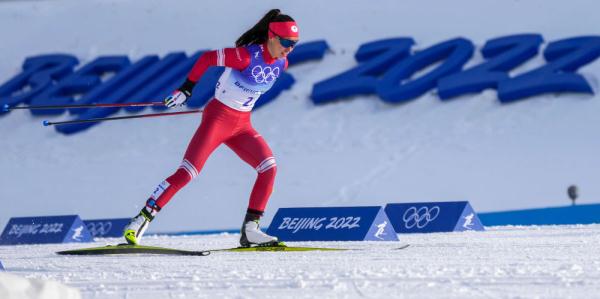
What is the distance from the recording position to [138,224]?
625 cm

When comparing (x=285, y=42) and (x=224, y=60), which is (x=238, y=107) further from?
(x=285, y=42)

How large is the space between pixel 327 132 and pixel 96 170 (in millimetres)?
4044

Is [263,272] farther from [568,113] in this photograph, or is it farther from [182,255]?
[568,113]

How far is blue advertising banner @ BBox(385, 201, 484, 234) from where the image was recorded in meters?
8.70

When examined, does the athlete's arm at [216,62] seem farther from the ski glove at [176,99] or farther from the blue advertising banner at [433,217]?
the blue advertising banner at [433,217]

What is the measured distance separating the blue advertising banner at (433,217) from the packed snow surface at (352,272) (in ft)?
6.56

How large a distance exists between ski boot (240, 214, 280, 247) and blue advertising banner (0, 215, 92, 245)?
3.01 meters

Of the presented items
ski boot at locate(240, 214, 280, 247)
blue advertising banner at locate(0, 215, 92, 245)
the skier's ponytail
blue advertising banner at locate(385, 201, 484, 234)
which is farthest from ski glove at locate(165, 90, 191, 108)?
blue advertising banner at locate(0, 215, 92, 245)

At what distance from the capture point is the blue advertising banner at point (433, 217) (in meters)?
8.70

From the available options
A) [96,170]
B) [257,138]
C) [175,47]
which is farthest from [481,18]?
[257,138]

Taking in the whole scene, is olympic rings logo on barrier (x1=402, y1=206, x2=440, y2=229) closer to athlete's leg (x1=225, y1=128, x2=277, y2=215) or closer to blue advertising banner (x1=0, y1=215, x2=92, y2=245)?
athlete's leg (x1=225, y1=128, x2=277, y2=215)

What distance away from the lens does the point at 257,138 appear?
6.54 metres

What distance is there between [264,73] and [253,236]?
1.01 meters

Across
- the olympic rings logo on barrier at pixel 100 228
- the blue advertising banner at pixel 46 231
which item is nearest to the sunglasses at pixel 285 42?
the blue advertising banner at pixel 46 231
